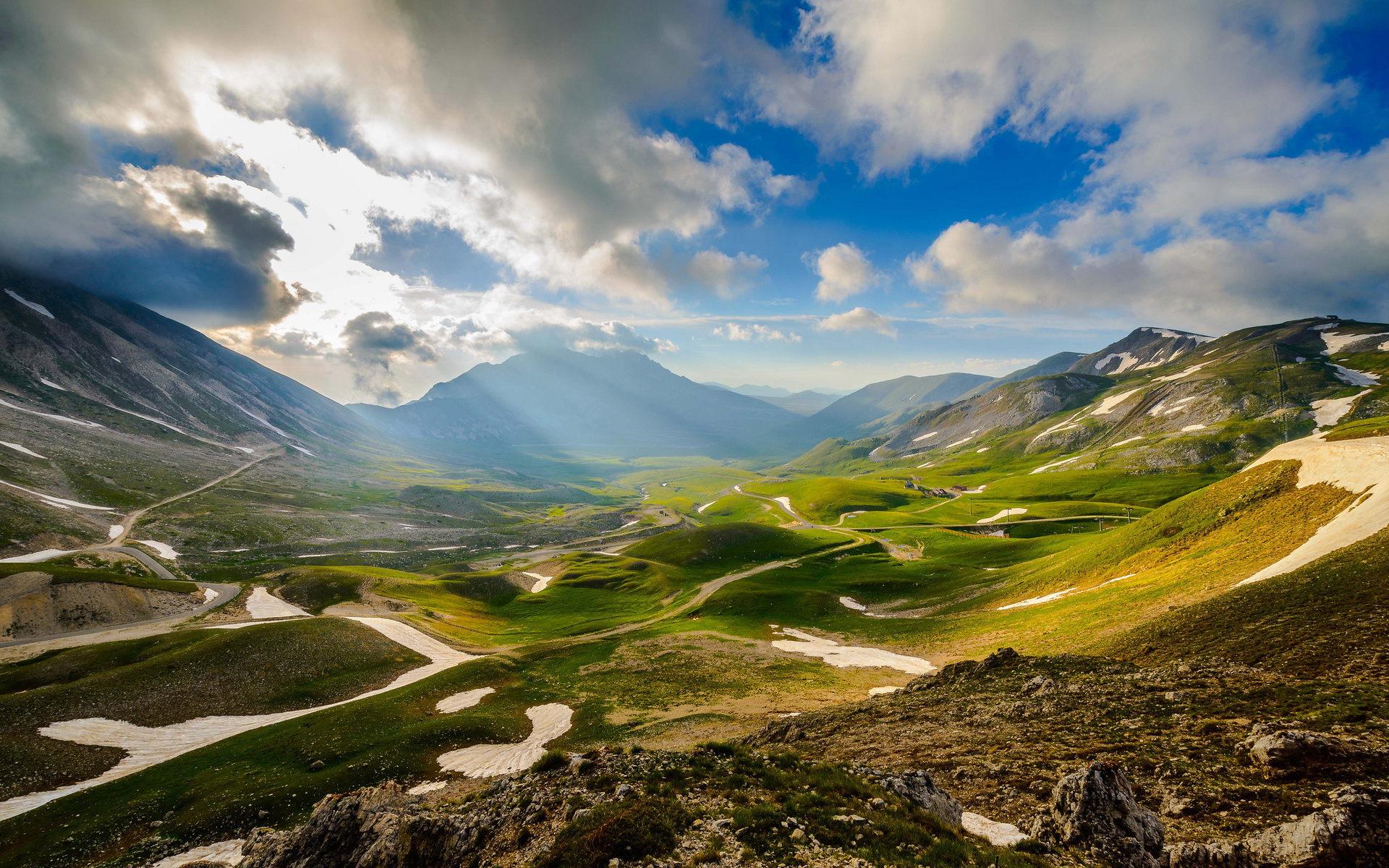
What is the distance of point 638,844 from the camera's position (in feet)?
36.1

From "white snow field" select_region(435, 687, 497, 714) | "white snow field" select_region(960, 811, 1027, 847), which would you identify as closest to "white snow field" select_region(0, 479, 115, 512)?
"white snow field" select_region(435, 687, 497, 714)

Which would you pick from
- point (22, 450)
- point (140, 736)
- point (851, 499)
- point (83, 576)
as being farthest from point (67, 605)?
point (851, 499)

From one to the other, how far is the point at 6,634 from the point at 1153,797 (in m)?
111

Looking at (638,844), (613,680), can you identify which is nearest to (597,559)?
(613,680)

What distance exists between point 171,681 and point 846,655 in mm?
64416

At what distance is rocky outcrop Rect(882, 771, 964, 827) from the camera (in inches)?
496

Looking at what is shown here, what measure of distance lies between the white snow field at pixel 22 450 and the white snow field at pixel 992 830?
23843cm

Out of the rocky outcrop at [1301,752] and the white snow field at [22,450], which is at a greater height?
the white snow field at [22,450]

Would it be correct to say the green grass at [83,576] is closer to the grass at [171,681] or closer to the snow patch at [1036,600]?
the grass at [171,681]

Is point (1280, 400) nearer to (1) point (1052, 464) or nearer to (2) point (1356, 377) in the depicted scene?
(2) point (1356, 377)

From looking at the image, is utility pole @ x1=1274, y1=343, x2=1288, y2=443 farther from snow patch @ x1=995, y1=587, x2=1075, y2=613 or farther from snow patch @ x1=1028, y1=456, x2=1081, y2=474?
snow patch @ x1=995, y1=587, x2=1075, y2=613

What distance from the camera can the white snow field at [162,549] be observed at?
107475mm

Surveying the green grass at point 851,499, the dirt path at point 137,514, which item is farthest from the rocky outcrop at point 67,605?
the green grass at point 851,499

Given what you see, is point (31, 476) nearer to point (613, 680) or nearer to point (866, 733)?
point (613, 680)
